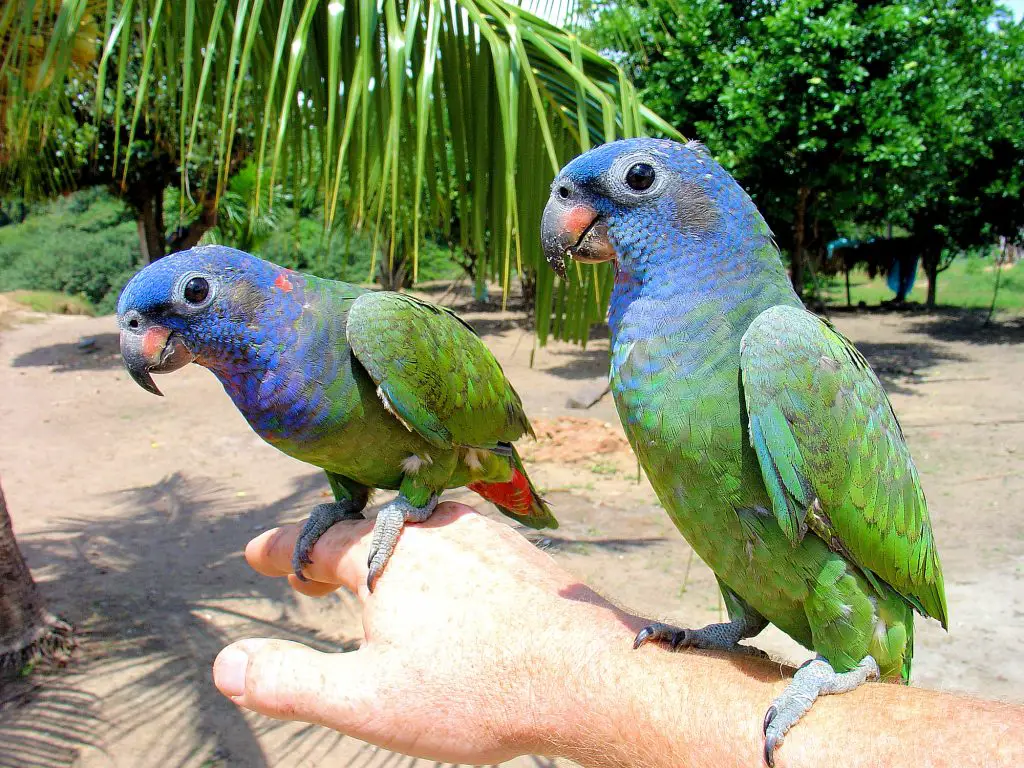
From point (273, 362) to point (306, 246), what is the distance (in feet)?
67.0

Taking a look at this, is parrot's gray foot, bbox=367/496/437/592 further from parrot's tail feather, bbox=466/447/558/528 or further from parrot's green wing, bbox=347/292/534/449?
parrot's tail feather, bbox=466/447/558/528

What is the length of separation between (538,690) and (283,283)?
1457 mm

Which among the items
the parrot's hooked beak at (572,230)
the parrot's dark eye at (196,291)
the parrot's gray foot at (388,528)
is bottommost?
the parrot's gray foot at (388,528)

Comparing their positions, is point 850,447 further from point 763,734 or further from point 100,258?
point 100,258

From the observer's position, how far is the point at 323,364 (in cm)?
232

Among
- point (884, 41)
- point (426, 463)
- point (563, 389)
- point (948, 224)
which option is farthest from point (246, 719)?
point (948, 224)

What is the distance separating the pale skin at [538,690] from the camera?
1582 mm

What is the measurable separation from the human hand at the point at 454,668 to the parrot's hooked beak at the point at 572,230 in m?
0.94

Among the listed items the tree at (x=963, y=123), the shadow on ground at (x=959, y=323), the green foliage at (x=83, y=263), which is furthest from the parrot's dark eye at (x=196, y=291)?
the green foliage at (x=83, y=263)

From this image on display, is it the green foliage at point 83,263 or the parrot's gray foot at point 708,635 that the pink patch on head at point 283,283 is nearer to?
the parrot's gray foot at point 708,635

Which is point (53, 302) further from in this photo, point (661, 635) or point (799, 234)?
point (661, 635)

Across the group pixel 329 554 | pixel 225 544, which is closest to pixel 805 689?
pixel 329 554

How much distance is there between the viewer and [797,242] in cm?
1141

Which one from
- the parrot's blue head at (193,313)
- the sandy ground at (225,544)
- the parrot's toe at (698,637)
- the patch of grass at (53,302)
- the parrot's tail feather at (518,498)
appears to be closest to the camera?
the parrot's toe at (698,637)
